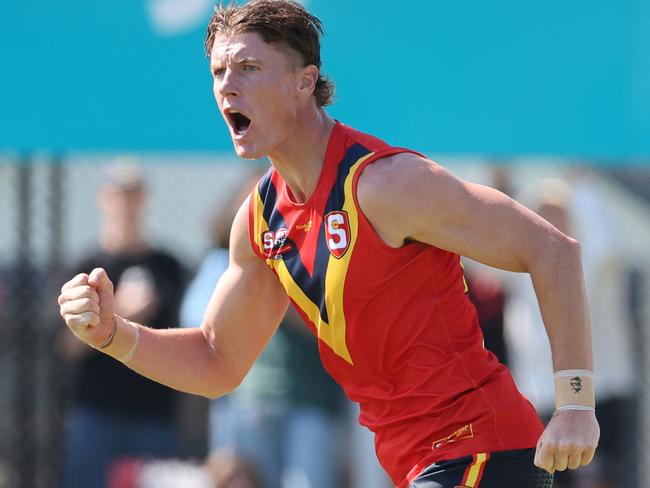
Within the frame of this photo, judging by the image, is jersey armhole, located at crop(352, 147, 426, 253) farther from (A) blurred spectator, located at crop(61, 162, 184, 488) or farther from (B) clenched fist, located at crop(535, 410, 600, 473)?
(A) blurred spectator, located at crop(61, 162, 184, 488)

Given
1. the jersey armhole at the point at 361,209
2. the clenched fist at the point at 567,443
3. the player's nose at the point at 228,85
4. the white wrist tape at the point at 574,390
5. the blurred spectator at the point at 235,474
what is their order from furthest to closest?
the blurred spectator at the point at 235,474 < the player's nose at the point at 228,85 < the jersey armhole at the point at 361,209 < the white wrist tape at the point at 574,390 < the clenched fist at the point at 567,443

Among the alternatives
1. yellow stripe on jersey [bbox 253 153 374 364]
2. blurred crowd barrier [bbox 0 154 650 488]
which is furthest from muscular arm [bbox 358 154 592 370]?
blurred crowd barrier [bbox 0 154 650 488]

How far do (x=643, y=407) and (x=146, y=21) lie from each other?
374 cm

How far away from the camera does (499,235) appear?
2.96 meters

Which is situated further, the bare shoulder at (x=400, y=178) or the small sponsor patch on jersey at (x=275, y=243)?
the small sponsor patch on jersey at (x=275, y=243)

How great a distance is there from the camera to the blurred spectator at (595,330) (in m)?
6.23

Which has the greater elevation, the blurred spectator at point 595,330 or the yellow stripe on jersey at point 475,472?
the blurred spectator at point 595,330

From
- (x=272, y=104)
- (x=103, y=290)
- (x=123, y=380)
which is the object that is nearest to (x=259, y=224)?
(x=272, y=104)

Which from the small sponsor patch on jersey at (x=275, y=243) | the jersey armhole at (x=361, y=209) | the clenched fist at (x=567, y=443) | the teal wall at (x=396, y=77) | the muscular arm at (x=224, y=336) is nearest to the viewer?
the clenched fist at (x=567, y=443)

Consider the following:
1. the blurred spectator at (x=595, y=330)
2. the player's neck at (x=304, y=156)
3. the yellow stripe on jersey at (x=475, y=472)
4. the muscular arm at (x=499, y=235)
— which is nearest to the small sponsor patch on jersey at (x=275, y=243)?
the player's neck at (x=304, y=156)

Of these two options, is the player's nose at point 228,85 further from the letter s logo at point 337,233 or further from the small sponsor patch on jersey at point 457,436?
the small sponsor patch on jersey at point 457,436

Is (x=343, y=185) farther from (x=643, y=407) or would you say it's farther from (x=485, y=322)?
(x=643, y=407)

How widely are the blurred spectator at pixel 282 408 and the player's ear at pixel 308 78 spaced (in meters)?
2.80

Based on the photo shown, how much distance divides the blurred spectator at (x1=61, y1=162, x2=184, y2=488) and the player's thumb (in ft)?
9.46
